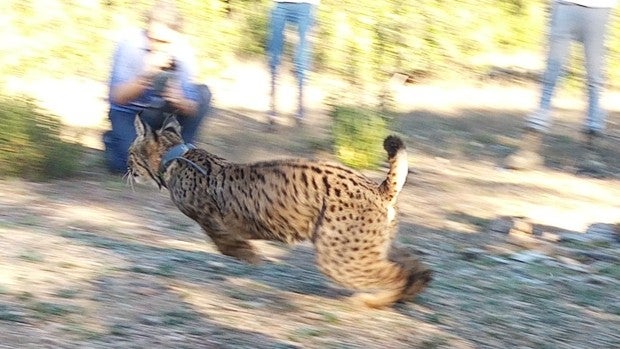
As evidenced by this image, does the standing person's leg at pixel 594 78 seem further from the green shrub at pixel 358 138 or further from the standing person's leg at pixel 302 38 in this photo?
the standing person's leg at pixel 302 38

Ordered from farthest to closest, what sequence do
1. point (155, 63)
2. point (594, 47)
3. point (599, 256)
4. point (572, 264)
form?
1. point (594, 47)
2. point (155, 63)
3. point (599, 256)
4. point (572, 264)

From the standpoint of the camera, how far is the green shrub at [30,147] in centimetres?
856

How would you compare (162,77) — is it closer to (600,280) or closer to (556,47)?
(556,47)

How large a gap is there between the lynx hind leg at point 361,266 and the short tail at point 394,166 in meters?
0.25

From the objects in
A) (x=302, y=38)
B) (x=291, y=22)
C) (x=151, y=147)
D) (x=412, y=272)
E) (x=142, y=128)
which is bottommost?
(x=412, y=272)

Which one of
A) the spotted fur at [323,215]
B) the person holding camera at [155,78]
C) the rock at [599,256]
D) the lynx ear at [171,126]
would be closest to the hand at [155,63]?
the person holding camera at [155,78]

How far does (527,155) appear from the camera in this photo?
10133 millimetres

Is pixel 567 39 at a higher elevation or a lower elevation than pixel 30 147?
higher

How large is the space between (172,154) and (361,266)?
1.73 meters

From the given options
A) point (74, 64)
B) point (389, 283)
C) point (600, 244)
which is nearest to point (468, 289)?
point (389, 283)

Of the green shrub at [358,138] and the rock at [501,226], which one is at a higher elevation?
the green shrub at [358,138]

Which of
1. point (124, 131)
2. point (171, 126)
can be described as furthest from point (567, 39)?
point (171, 126)

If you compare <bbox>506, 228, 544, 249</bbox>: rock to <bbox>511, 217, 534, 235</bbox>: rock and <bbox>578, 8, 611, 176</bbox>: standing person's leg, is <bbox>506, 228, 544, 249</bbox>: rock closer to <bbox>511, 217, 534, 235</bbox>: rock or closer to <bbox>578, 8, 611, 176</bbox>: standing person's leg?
<bbox>511, 217, 534, 235</bbox>: rock

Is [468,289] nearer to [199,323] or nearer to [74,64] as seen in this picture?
[199,323]
